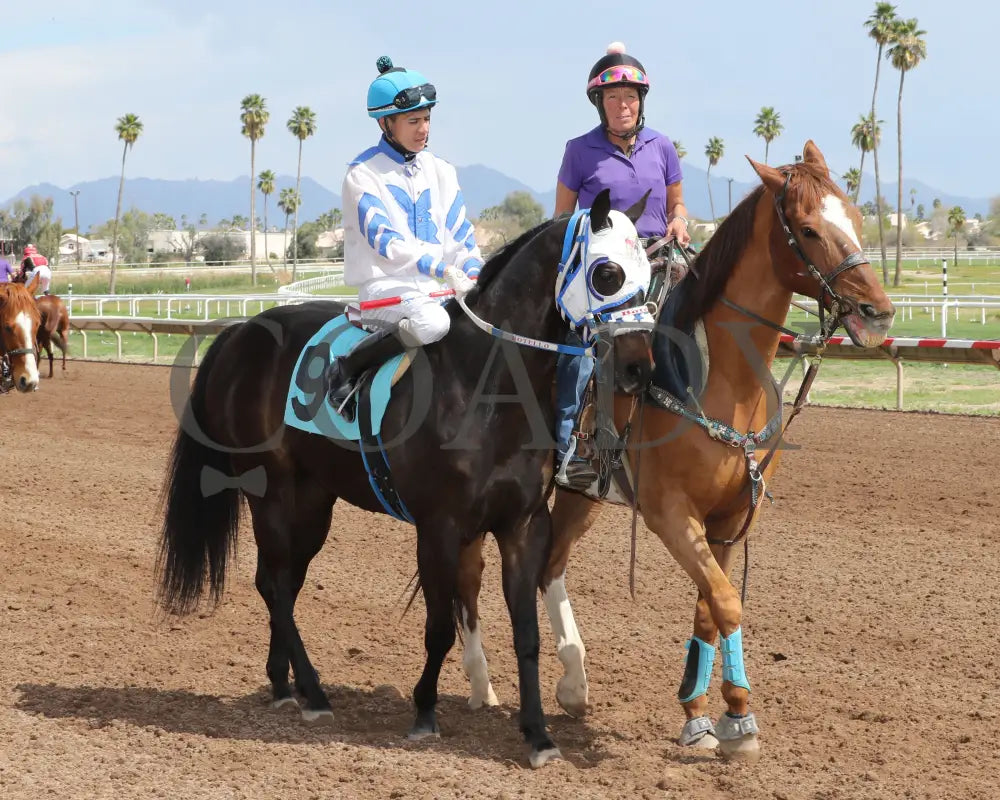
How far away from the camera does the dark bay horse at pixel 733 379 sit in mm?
4312

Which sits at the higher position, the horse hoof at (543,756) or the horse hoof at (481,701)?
the horse hoof at (543,756)

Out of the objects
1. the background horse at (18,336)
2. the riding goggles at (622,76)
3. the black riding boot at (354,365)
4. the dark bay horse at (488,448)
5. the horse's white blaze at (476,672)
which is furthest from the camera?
the background horse at (18,336)

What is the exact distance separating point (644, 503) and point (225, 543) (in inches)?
90.1

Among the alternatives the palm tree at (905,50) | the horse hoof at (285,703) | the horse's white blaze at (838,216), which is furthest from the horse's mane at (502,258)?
the palm tree at (905,50)

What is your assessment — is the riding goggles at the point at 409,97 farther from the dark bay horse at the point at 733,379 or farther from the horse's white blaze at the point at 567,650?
the horse's white blaze at the point at 567,650

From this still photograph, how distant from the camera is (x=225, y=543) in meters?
5.91

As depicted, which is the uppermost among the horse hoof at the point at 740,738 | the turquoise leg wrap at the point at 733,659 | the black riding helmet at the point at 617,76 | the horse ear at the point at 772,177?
the black riding helmet at the point at 617,76

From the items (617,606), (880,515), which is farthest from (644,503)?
(880,515)

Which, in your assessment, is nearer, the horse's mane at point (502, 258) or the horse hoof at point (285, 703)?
the horse's mane at point (502, 258)

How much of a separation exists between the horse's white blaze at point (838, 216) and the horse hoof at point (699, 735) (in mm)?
1992

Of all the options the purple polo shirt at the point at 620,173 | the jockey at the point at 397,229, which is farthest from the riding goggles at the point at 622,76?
the jockey at the point at 397,229

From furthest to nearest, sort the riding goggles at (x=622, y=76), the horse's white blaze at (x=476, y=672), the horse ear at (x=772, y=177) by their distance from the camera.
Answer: the riding goggles at (x=622, y=76) → the horse's white blaze at (x=476, y=672) → the horse ear at (x=772, y=177)

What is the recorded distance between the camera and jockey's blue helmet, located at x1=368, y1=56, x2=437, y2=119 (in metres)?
4.79

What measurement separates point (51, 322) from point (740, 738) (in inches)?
578
